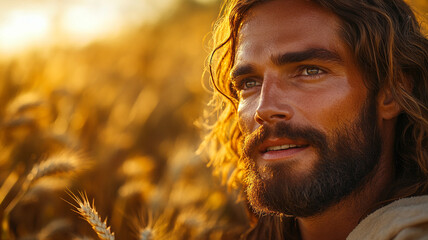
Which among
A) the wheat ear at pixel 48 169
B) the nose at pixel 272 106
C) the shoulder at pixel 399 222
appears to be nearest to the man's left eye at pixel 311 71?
the nose at pixel 272 106

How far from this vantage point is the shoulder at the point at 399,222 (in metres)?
1.44

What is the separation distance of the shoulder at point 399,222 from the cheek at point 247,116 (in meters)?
0.71

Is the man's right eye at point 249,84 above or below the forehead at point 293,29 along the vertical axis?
below

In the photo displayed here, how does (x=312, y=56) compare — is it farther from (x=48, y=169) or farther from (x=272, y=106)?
(x=48, y=169)

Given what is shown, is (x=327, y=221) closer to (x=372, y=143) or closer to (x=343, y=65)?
(x=372, y=143)

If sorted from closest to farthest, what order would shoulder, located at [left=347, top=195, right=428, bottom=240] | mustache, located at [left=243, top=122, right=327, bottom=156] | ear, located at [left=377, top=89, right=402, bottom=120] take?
shoulder, located at [left=347, top=195, right=428, bottom=240]
mustache, located at [left=243, top=122, right=327, bottom=156]
ear, located at [left=377, top=89, right=402, bottom=120]

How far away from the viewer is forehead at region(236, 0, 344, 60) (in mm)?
2021

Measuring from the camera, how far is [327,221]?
2.15 metres

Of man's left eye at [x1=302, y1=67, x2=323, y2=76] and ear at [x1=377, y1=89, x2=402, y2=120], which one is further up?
man's left eye at [x1=302, y1=67, x2=323, y2=76]

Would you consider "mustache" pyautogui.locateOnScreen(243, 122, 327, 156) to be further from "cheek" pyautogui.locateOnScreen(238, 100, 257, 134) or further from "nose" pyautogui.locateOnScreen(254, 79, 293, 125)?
"cheek" pyautogui.locateOnScreen(238, 100, 257, 134)

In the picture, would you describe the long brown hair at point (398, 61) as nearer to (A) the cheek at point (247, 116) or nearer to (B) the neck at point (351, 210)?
(B) the neck at point (351, 210)

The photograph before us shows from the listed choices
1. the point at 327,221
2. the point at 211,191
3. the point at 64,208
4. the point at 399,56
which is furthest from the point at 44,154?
the point at 399,56

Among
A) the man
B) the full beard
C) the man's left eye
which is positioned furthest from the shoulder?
the man's left eye

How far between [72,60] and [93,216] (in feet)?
14.0
